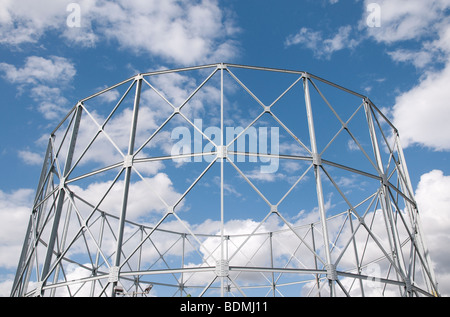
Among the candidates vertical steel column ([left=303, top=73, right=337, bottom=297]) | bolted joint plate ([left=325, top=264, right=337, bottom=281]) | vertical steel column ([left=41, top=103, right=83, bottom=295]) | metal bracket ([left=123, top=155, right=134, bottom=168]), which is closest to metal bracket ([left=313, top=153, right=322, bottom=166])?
vertical steel column ([left=303, top=73, right=337, bottom=297])

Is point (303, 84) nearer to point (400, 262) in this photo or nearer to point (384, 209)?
point (384, 209)

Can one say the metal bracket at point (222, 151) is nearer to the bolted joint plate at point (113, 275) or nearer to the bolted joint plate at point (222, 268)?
the bolted joint plate at point (222, 268)

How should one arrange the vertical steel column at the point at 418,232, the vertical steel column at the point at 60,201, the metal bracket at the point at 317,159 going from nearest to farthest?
the metal bracket at the point at 317,159
the vertical steel column at the point at 60,201
the vertical steel column at the point at 418,232

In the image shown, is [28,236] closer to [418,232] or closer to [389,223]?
[389,223]

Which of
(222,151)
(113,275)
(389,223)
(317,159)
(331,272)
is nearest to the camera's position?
(331,272)

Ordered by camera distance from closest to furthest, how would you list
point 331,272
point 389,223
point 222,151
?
1. point 331,272
2. point 222,151
3. point 389,223

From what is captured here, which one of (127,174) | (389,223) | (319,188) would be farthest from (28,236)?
(389,223)

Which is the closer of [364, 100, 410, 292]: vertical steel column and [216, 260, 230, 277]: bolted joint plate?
[216, 260, 230, 277]: bolted joint plate

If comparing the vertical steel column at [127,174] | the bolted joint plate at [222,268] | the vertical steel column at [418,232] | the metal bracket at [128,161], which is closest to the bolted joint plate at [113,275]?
the vertical steel column at [127,174]

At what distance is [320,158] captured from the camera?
15.3 metres

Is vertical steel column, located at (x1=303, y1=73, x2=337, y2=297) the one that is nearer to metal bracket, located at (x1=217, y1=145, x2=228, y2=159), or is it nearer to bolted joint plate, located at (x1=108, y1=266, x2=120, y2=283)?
metal bracket, located at (x1=217, y1=145, x2=228, y2=159)
